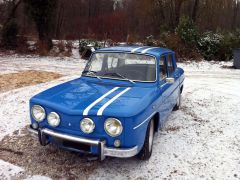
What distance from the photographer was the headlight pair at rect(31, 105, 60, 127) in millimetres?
3955

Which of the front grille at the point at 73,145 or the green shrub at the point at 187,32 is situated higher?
the green shrub at the point at 187,32

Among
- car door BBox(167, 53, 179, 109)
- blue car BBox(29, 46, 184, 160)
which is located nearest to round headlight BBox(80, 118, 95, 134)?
blue car BBox(29, 46, 184, 160)

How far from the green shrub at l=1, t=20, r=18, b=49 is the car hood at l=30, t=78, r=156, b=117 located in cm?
1371

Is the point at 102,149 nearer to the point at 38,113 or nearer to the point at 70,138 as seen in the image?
the point at 70,138

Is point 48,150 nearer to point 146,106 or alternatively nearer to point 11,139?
point 11,139

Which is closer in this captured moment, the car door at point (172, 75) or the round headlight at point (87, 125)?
the round headlight at point (87, 125)

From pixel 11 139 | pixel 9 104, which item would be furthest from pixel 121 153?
pixel 9 104

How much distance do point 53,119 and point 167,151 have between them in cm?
199

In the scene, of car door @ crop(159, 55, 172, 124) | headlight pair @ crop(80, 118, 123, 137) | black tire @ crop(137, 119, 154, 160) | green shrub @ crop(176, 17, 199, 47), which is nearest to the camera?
headlight pair @ crop(80, 118, 123, 137)

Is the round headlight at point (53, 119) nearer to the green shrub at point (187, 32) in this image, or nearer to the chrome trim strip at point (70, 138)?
the chrome trim strip at point (70, 138)

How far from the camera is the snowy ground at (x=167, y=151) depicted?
4.10 metres

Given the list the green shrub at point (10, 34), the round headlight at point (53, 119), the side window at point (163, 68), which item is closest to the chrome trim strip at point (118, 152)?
the round headlight at point (53, 119)

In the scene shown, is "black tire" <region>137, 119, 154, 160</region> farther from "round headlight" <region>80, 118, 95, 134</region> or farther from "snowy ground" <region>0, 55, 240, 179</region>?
"round headlight" <region>80, 118, 95, 134</region>

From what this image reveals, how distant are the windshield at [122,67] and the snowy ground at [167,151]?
48.8 inches
